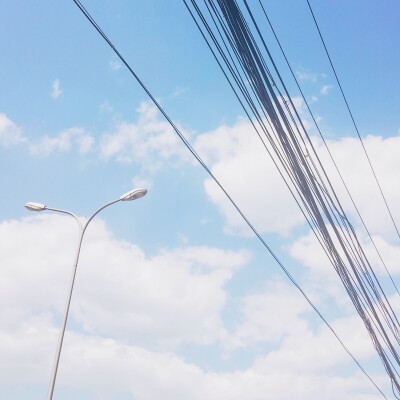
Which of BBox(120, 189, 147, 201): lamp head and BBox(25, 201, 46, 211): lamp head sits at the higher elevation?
BBox(120, 189, 147, 201): lamp head

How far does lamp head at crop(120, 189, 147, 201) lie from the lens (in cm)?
912

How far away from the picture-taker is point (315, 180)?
552 cm

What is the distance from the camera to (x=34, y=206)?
9.56m

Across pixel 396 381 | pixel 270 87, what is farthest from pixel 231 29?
pixel 396 381

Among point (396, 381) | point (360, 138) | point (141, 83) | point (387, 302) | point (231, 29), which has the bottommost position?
point (396, 381)

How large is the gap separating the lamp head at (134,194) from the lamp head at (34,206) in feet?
6.75

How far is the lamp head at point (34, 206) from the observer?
952cm

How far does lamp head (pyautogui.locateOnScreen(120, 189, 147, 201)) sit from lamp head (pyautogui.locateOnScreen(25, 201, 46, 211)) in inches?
81.0

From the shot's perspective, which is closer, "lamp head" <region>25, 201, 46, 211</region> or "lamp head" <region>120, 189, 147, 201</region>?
"lamp head" <region>120, 189, 147, 201</region>

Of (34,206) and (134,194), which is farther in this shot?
(34,206)

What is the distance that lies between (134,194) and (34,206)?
254 centimetres

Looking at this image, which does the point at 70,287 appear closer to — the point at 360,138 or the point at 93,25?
the point at 93,25

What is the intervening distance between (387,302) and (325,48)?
5013 millimetres

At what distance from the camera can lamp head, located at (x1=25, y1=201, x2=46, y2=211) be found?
952cm
